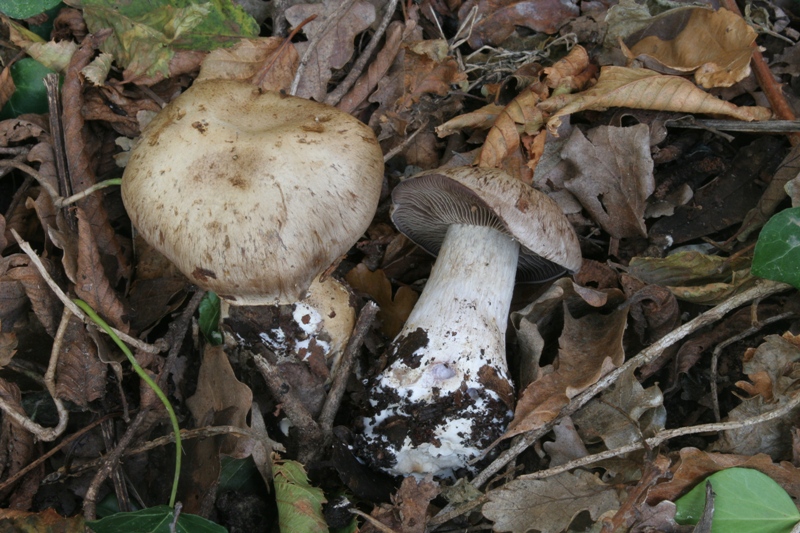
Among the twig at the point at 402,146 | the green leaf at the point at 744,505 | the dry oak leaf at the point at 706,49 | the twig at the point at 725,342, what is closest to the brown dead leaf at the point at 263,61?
the twig at the point at 402,146

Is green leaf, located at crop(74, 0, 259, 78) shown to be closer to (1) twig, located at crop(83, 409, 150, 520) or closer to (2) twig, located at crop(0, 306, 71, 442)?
(2) twig, located at crop(0, 306, 71, 442)

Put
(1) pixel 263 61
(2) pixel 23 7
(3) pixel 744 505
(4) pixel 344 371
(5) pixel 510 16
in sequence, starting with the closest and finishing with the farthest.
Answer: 1. (3) pixel 744 505
2. (4) pixel 344 371
3. (2) pixel 23 7
4. (1) pixel 263 61
5. (5) pixel 510 16

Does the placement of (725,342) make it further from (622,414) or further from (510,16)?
(510,16)

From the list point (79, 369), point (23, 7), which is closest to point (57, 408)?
point (79, 369)

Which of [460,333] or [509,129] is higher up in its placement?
[509,129]

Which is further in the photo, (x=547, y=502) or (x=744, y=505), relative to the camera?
(x=547, y=502)

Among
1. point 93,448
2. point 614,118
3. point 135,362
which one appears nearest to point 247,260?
point 135,362

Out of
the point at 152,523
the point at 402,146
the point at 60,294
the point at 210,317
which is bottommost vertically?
the point at 152,523

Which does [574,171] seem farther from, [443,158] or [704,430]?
[704,430]
